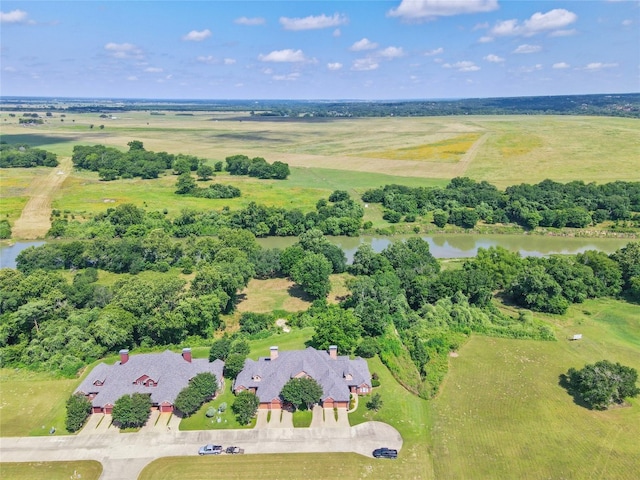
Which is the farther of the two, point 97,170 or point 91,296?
point 97,170

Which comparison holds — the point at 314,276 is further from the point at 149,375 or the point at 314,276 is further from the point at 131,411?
the point at 131,411

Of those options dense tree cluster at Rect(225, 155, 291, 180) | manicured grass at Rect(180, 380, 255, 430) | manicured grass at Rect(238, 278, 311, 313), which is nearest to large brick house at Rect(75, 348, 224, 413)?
manicured grass at Rect(180, 380, 255, 430)

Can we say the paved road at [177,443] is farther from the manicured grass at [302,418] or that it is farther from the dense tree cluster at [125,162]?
the dense tree cluster at [125,162]

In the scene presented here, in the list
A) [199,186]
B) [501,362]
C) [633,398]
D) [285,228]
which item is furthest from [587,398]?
[199,186]

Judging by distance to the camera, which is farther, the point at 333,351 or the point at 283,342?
the point at 283,342

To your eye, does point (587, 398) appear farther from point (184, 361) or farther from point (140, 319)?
point (140, 319)

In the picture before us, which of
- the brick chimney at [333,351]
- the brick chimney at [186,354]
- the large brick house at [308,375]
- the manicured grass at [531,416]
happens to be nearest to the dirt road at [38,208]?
the brick chimney at [186,354]

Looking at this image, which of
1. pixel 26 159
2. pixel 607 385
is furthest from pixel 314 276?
pixel 26 159
